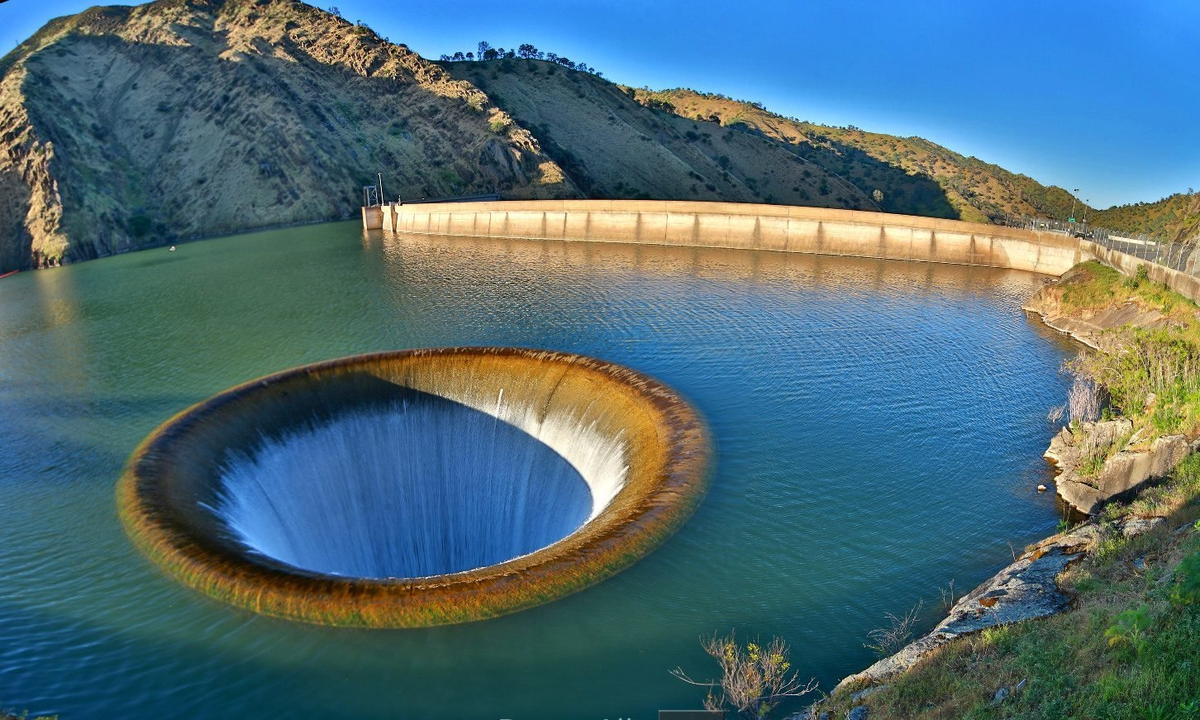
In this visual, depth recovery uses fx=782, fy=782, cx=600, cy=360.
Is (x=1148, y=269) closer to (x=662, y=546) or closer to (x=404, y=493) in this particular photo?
(x=662, y=546)

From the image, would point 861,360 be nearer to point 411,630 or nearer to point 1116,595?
point 1116,595

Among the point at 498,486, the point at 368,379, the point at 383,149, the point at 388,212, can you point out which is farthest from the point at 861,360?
the point at 383,149

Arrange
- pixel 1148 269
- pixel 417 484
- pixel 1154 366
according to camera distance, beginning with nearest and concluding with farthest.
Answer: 1. pixel 1154 366
2. pixel 417 484
3. pixel 1148 269

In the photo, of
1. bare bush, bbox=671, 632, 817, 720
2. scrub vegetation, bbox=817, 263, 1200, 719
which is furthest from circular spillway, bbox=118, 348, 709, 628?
scrub vegetation, bbox=817, 263, 1200, 719

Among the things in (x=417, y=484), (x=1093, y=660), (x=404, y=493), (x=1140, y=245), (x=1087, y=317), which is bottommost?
(x=404, y=493)

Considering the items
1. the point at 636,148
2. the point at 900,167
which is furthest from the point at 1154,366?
the point at 900,167

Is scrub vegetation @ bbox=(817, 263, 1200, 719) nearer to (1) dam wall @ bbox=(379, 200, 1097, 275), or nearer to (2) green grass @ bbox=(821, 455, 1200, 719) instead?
(2) green grass @ bbox=(821, 455, 1200, 719)
